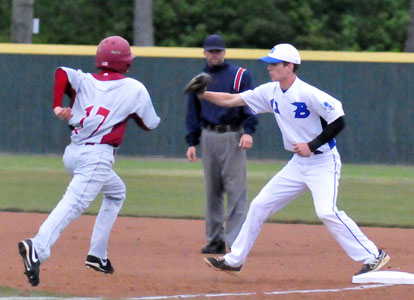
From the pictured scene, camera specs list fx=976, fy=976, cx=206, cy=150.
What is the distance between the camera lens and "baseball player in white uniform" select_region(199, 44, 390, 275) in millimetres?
7070

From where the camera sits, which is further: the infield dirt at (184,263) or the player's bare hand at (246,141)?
the player's bare hand at (246,141)

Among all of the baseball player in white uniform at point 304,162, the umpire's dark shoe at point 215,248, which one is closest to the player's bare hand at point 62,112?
the baseball player in white uniform at point 304,162

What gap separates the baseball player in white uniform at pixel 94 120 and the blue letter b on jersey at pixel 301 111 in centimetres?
105

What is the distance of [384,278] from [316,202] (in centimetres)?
75

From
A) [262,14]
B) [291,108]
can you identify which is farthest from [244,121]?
[262,14]

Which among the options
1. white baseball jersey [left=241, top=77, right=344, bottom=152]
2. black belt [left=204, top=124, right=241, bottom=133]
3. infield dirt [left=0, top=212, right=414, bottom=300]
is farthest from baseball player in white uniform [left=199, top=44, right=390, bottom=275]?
black belt [left=204, top=124, right=241, bottom=133]

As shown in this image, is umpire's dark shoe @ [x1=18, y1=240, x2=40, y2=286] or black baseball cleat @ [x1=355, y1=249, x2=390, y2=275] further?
black baseball cleat @ [x1=355, y1=249, x2=390, y2=275]

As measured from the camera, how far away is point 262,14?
3341cm

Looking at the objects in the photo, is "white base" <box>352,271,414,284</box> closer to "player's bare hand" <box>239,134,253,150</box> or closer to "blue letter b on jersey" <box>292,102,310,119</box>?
"blue letter b on jersey" <box>292,102,310,119</box>

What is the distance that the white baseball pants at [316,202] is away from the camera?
23.5 ft

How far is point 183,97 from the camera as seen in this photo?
63.7 ft

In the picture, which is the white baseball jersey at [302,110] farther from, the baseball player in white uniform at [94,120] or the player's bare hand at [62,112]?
the player's bare hand at [62,112]

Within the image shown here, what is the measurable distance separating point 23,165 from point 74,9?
690 inches

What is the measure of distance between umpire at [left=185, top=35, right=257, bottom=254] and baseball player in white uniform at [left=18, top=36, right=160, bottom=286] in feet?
4.57
